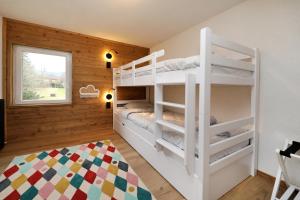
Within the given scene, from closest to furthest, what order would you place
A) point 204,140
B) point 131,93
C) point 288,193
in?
point 204,140 → point 288,193 → point 131,93

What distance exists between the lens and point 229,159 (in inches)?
56.1


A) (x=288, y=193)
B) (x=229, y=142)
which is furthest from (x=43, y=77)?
(x=288, y=193)

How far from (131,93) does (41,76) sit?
2040 millimetres

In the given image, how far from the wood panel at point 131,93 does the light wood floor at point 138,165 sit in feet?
3.33

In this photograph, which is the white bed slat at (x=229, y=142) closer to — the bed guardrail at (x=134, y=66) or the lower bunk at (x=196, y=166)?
the lower bunk at (x=196, y=166)

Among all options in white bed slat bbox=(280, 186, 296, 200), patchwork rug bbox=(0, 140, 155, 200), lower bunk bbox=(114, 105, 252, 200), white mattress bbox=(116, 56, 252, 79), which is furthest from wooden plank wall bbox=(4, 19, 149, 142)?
white bed slat bbox=(280, 186, 296, 200)

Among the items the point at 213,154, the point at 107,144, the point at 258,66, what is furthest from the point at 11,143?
the point at 258,66

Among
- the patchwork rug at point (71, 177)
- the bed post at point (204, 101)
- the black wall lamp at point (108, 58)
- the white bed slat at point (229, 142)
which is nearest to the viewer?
the bed post at point (204, 101)

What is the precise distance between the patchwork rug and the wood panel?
1821mm

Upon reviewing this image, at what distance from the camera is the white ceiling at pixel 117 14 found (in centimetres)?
209

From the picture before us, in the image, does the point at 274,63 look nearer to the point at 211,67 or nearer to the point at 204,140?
the point at 211,67

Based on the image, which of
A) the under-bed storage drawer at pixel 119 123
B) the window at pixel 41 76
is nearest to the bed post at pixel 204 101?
the under-bed storage drawer at pixel 119 123

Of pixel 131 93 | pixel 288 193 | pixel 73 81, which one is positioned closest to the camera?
pixel 288 193

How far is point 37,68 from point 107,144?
2.15 m
